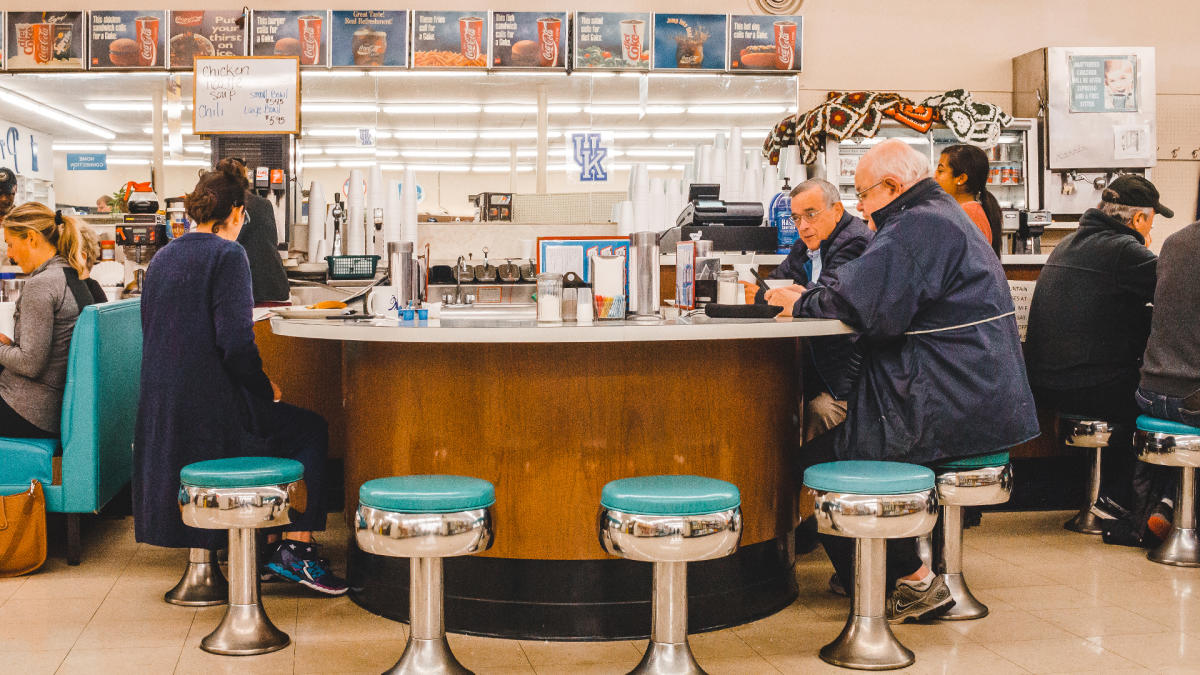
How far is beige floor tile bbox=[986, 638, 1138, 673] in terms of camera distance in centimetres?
290

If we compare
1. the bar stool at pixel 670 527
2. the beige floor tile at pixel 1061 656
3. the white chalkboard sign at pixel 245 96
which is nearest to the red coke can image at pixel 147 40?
the white chalkboard sign at pixel 245 96

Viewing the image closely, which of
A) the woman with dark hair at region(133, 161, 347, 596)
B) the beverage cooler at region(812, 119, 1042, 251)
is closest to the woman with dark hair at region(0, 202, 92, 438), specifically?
the woman with dark hair at region(133, 161, 347, 596)

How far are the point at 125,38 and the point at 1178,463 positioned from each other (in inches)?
304

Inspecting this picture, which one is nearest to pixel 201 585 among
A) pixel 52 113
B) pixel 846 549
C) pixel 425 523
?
pixel 425 523

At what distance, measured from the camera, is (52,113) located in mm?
8602

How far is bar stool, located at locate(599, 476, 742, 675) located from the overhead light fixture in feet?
25.1

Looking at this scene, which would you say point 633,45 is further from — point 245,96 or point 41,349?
point 41,349

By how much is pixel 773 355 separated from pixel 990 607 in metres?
1.23

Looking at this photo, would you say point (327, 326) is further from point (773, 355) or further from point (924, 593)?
point (924, 593)

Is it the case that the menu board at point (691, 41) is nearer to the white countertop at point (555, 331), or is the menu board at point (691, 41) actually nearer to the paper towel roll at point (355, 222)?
the paper towel roll at point (355, 222)

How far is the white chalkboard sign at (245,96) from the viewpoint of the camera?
5.99m

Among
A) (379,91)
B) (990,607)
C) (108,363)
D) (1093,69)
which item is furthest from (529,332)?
(1093,69)

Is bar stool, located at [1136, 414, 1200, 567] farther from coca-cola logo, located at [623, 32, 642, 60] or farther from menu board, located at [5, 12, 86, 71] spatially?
menu board, located at [5, 12, 86, 71]

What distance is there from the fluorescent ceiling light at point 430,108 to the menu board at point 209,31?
4.11 feet
